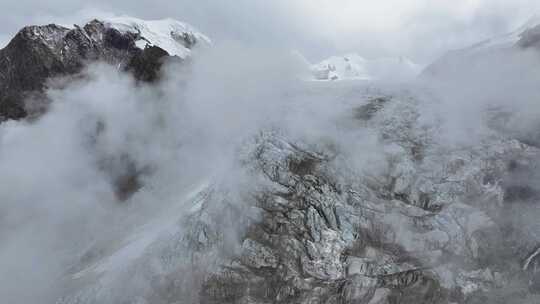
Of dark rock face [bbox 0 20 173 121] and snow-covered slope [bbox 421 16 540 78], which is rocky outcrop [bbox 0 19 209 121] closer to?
dark rock face [bbox 0 20 173 121]

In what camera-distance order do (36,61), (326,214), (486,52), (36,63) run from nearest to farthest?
1. (326,214)
2. (486,52)
3. (36,61)
4. (36,63)

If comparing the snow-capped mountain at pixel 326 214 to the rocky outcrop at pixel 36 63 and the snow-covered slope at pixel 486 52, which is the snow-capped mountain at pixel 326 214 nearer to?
the snow-covered slope at pixel 486 52

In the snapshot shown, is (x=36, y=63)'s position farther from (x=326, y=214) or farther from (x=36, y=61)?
(x=326, y=214)

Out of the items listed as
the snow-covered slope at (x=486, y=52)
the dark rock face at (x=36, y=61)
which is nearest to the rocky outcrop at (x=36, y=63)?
the dark rock face at (x=36, y=61)

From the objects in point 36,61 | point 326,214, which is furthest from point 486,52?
point 36,61

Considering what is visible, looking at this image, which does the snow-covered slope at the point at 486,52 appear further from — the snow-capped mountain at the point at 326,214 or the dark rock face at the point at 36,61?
the dark rock face at the point at 36,61

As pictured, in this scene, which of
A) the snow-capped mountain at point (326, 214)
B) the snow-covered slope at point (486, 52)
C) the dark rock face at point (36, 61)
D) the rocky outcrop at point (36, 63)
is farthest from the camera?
the dark rock face at point (36, 61)

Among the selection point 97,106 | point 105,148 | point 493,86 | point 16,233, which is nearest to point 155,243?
point 16,233

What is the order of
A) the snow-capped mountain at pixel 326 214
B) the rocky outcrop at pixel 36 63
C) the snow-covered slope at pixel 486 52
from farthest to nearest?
the rocky outcrop at pixel 36 63
the snow-covered slope at pixel 486 52
the snow-capped mountain at pixel 326 214

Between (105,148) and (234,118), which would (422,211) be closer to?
(234,118)

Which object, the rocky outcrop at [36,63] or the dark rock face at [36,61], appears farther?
the dark rock face at [36,61]

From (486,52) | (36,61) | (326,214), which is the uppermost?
(486,52)

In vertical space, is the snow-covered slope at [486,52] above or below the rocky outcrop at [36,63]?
above
